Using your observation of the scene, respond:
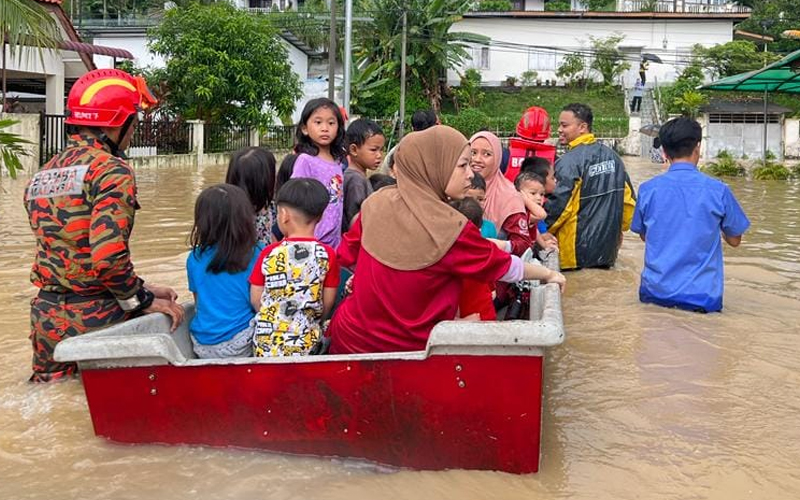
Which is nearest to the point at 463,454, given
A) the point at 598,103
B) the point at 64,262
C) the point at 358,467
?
the point at 358,467

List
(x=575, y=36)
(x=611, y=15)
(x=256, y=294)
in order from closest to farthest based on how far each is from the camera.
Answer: (x=256, y=294) → (x=611, y=15) → (x=575, y=36)

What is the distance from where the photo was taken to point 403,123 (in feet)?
120

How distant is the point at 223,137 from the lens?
28.6 m

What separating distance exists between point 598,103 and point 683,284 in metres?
38.7

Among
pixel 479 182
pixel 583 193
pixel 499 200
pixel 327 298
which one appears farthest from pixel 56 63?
pixel 327 298

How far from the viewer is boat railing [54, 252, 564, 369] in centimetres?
334

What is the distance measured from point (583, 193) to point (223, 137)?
889 inches

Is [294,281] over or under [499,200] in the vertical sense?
under

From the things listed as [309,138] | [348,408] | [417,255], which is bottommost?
[348,408]

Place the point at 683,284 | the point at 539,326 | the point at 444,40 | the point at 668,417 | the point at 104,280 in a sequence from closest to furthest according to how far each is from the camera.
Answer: the point at 539,326 < the point at 104,280 < the point at 668,417 < the point at 683,284 < the point at 444,40

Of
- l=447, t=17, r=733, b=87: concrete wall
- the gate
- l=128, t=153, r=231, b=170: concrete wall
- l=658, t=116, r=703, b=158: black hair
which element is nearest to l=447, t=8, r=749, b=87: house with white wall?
l=447, t=17, r=733, b=87: concrete wall

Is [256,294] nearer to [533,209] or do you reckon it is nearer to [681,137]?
[533,209]

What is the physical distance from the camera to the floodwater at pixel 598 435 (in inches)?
142

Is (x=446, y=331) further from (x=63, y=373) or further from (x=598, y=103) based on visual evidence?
(x=598, y=103)
